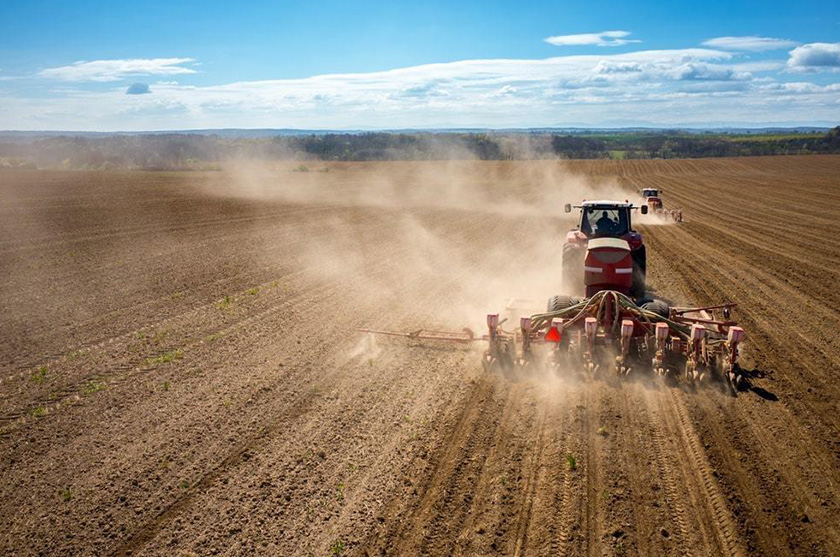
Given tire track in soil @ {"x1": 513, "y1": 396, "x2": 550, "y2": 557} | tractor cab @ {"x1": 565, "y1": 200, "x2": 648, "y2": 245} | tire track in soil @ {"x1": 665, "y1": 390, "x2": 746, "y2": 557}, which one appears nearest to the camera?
tire track in soil @ {"x1": 665, "y1": 390, "x2": 746, "y2": 557}

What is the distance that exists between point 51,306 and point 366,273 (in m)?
7.92

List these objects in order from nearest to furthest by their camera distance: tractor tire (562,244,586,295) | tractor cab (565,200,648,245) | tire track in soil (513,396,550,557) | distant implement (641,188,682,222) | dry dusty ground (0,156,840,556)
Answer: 1. tire track in soil (513,396,550,557)
2. dry dusty ground (0,156,840,556)
3. tractor tire (562,244,586,295)
4. tractor cab (565,200,648,245)
5. distant implement (641,188,682,222)

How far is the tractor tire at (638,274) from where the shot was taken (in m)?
11.9

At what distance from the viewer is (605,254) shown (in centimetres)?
1048

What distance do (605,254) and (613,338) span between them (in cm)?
184

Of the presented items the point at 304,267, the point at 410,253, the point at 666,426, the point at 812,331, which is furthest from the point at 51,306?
the point at 812,331

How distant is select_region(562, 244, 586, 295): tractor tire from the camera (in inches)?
476

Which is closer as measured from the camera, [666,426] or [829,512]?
[829,512]

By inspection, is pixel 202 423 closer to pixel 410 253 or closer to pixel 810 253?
pixel 410 253

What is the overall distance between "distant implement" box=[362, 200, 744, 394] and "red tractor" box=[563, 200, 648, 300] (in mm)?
18

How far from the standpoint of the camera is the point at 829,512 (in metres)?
5.62

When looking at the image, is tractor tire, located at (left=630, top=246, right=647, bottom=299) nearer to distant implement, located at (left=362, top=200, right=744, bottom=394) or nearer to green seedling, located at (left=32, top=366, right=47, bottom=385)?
distant implement, located at (left=362, top=200, right=744, bottom=394)

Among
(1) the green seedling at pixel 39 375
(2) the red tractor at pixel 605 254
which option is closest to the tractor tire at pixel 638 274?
(2) the red tractor at pixel 605 254

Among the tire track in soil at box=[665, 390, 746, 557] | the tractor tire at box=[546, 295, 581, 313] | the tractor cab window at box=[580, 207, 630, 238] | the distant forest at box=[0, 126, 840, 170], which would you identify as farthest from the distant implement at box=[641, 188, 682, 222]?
the distant forest at box=[0, 126, 840, 170]
